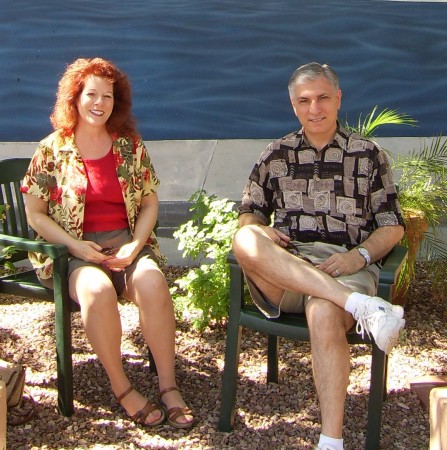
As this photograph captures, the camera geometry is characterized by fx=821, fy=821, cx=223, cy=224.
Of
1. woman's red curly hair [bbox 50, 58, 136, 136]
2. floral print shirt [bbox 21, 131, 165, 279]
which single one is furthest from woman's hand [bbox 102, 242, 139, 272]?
woman's red curly hair [bbox 50, 58, 136, 136]

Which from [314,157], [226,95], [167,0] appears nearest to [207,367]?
[314,157]

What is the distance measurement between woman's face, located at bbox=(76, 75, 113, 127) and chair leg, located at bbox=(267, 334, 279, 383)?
50.2 inches

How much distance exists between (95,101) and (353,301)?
1508mm

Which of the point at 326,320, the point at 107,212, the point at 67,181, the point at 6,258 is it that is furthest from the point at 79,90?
the point at 326,320

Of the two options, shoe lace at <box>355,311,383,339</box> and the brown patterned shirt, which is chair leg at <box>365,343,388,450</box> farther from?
the brown patterned shirt

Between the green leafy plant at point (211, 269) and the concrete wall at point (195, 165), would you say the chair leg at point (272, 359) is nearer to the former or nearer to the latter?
the green leafy plant at point (211, 269)

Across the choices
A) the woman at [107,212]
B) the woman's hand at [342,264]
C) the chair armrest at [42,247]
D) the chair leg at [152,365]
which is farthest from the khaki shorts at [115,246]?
the woman's hand at [342,264]

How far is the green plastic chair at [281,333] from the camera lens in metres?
3.12

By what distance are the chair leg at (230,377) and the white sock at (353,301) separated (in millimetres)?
502

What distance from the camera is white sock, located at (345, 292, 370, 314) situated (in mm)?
3051

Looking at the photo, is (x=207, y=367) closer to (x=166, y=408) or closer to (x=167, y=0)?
(x=166, y=408)

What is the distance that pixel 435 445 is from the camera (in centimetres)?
277

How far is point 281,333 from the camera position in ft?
10.5

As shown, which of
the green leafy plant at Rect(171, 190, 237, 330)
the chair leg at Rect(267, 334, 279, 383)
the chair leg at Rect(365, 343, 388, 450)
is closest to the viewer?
A: the chair leg at Rect(365, 343, 388, 450)
